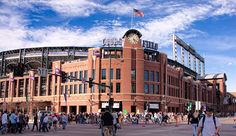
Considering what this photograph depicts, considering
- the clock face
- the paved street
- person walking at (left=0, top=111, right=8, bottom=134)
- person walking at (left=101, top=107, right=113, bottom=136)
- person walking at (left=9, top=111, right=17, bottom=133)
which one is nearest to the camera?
person walking at (left=101, top=107, right=113, bottom=136)

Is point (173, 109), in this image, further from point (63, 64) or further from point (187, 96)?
point (63, 64)

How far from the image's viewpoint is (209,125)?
10.3 m

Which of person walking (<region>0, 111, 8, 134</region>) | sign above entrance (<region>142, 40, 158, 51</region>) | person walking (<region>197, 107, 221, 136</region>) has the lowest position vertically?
person walking (<region>0, 111, 8, 134</region>)

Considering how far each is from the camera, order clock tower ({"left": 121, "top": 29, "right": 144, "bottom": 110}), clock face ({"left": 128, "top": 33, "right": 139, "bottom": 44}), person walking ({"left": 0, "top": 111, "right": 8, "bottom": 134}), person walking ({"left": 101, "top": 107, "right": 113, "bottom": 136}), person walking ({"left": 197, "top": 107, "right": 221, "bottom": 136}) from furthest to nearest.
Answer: clock face ({"left": 128, "top": 33, "right": 139, "bottom": 44}), clock tower ({"left": 121, "top": 29, "right": 144, "bottom": 110}), person walking ({"left": 0, "top": 111, "right": 8, "bottom": 134}), person walking ({"left": 101, "top": 107, "right": 113, "bottom": 136}), person walking ({"left": 197, "top": 107, "right": 221, "bottom": 136})

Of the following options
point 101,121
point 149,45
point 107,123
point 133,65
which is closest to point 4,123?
point 101,121

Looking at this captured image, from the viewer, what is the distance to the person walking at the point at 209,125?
10195 mm

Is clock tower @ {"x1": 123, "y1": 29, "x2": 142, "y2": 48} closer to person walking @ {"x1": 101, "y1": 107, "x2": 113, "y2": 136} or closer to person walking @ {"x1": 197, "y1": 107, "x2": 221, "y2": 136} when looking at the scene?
person walking @ {"x1": 101, "y1": 107, "x2": 113, "y2": 136}

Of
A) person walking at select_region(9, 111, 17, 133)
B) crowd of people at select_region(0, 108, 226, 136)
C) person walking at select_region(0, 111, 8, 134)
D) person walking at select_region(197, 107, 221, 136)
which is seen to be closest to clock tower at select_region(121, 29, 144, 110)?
crowd of people at select_region(0, 108, 226, 136)

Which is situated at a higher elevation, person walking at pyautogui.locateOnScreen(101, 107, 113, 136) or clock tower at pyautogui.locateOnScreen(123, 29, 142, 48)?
clock tower at pyautogui.locateOnScreen(123, 29, 142, 48)

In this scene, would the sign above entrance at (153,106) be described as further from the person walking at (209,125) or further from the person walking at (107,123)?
the person walking at (209,125)

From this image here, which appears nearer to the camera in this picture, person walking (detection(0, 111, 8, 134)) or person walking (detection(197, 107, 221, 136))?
person walking (detection(197, 107, 221, 136))

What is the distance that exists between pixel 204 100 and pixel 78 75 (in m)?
59.6

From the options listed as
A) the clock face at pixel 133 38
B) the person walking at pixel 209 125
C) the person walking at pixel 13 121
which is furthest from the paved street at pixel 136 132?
the clock face at pixel 133 38

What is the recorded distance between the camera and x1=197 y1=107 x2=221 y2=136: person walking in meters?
10.2
